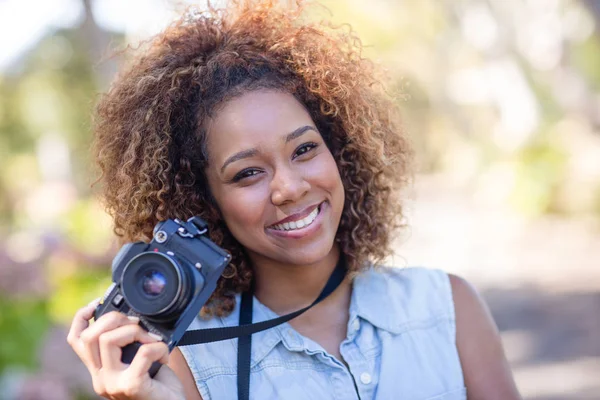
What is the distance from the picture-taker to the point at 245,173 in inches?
84.6

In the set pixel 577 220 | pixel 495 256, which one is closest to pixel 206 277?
pixel 495 256

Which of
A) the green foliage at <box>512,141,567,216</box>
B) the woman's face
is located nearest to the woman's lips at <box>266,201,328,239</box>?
the woman's face

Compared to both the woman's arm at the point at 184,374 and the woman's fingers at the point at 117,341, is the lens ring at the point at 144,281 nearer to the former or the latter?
the woman's fingers at the point at 117,341

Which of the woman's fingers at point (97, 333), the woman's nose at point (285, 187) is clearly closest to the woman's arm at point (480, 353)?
the woman's nose at point (285, 187)

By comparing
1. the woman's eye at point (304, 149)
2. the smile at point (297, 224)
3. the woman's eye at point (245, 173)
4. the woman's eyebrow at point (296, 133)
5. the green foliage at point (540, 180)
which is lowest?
the smile at point (297, 224)

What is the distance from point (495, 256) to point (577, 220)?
1.55m

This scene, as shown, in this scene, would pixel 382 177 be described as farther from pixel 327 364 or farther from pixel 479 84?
pixel 479 84

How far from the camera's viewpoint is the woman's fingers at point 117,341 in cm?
177

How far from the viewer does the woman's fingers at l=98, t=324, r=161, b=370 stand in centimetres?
177

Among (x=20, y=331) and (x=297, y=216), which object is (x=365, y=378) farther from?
(x=20, y=331)

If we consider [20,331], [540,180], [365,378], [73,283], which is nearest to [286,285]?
[365,378]

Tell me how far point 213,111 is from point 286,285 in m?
0.57

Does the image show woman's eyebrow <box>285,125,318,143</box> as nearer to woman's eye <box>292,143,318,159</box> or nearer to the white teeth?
woman's eye <box>292,143,318,159</box>

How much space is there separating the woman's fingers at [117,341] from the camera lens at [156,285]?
5 centimetres
